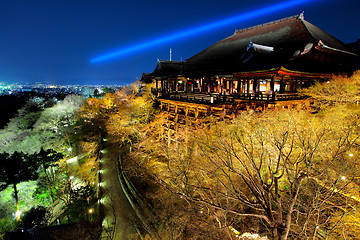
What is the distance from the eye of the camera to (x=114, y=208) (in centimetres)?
1506

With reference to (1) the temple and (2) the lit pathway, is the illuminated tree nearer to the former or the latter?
(1) the temple

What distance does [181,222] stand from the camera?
31.2 ft

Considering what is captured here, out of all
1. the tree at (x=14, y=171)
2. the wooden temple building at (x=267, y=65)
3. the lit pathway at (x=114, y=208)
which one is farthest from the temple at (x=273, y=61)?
the tree at (x=14, y=171)

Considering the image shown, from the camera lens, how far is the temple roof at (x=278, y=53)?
712 inches

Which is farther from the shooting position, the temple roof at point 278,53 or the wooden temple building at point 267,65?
the temple roof at point 278,53

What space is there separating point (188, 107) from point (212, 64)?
26.9ft

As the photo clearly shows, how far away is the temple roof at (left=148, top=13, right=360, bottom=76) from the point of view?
1808 centimetres

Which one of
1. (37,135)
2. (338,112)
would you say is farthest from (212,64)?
(37,135)

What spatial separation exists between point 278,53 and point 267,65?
173 inches

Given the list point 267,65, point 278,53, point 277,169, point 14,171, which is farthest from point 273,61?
point 14,171

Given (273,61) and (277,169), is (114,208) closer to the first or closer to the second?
(277,169)

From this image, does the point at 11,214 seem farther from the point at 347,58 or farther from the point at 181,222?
the point at 347,58

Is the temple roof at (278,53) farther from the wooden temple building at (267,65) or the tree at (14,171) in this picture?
the tree at (14,171)

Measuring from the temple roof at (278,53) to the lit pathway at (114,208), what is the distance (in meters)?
15.2
